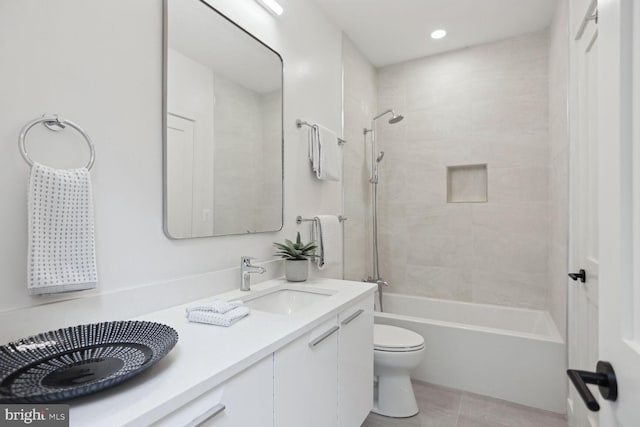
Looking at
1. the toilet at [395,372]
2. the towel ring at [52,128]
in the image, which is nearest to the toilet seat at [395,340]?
the toilet at [395,372]

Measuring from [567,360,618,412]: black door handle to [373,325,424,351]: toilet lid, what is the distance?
1416 mm

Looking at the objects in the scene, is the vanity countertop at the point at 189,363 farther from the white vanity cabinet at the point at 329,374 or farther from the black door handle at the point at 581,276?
the black door handle at the point at 581,276

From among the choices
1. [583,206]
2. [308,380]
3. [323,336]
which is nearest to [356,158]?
[583,206]

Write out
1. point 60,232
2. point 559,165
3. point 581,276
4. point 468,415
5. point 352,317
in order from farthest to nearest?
point 559,165
point 468,415
point 581,276
point 352,317
point 60,232

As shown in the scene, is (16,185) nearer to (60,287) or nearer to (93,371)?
(60,287)

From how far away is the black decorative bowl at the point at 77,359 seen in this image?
2.01 ft

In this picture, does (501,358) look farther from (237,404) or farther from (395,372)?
(237,404)

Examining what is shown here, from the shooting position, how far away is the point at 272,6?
1.77 m

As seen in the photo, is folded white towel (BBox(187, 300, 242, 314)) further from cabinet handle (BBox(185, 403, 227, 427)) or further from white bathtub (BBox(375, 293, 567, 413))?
white bathtub (BBox(375, 293, 567, 413))

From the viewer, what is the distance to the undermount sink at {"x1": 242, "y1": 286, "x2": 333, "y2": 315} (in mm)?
1576

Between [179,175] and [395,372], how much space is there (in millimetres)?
1676

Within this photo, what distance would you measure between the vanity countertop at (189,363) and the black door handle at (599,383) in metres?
0.70

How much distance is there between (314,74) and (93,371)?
2.03 metres

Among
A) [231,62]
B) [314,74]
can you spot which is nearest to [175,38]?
[231,62]
